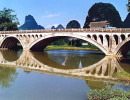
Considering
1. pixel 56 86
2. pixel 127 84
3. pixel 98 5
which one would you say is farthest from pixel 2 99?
pixel 98 5

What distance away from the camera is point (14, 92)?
1897 cm

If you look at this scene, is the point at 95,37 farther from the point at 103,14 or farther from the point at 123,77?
the point at 103,14

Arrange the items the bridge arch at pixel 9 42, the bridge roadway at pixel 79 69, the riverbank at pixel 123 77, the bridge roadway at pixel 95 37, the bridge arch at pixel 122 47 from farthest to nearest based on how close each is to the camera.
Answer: the bridge arch at pixel 9 42 → the bridge roadway at pixel 95 37 → the bridge arch at pixel 122 47 → the bridge roadway at pixel 79 69 → the riverbank at pixel 123 77

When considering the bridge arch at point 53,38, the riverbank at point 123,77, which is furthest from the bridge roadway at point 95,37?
the riverbank at point 123,77

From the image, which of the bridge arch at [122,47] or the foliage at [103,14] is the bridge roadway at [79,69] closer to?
the bridge arch at [122,47]

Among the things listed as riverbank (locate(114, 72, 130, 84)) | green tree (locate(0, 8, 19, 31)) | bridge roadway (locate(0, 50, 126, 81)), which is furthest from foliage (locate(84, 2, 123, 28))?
riverbank (locate(114, 72, 130, 84))

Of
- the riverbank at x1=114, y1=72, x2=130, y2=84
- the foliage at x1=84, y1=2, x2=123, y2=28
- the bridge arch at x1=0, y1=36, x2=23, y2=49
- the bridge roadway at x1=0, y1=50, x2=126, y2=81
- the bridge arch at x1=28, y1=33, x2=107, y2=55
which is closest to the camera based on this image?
the riverbank at x1=114, y1=72, x2=130, y2=84

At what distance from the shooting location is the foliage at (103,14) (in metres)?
144

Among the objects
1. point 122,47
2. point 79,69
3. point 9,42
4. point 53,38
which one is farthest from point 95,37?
point 9,42

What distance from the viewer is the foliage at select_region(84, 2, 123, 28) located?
144 m

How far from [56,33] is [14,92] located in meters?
40.5

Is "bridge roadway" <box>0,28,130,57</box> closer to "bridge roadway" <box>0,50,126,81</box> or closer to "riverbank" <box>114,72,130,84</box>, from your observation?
"bridge roadway" <box>0,50,126,81</box>

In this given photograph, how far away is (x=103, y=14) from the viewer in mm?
146750

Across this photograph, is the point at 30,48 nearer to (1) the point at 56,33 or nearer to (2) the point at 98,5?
(1) the point at 56,33
